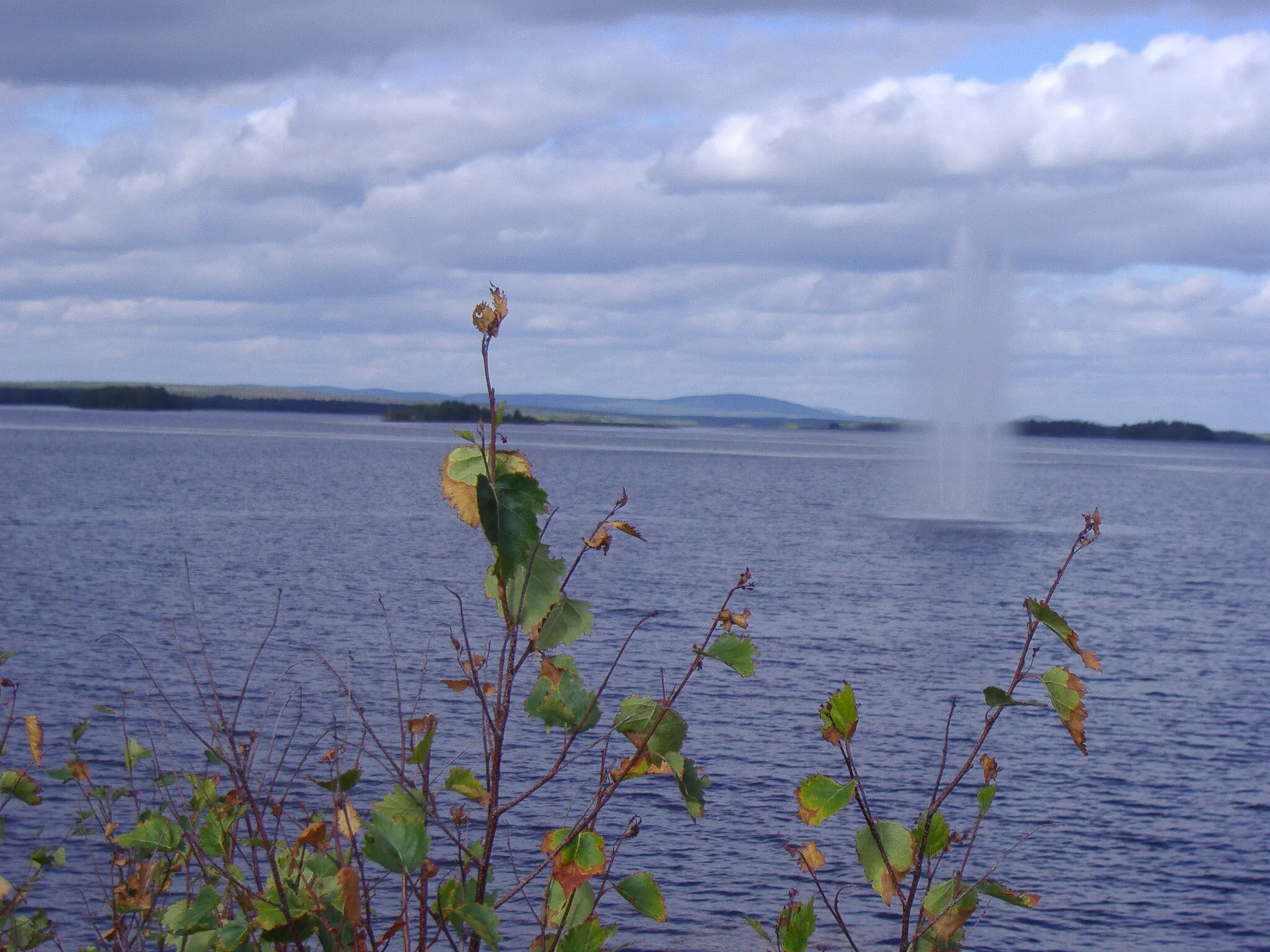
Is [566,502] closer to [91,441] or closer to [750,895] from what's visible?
[750,895]

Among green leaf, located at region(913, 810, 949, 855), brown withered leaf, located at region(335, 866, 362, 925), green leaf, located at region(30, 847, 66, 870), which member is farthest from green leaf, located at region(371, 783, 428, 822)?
green leaf, located at region(30, 847, 66, 870)

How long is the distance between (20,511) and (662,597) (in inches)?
1598

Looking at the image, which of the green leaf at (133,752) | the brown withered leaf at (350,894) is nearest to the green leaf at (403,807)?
the brown withered leaf at (350,894)

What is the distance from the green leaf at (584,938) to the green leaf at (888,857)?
1.89 ft

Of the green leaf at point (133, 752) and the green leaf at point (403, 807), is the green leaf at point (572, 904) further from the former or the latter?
the green leaf at point (133, 752)

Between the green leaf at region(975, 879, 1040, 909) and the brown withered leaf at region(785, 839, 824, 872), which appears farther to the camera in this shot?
the brown withered leaf at region(785, 839, 824, 872)

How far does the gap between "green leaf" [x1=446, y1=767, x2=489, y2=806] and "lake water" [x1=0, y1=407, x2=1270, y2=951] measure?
951mm

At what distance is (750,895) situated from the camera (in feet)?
52.6

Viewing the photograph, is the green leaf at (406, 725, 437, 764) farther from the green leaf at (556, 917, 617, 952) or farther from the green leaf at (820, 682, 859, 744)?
the green leaf at (820, 682, 859, 744)

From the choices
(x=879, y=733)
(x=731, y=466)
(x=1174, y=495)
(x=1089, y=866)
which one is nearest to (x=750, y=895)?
(x=1089, y=866)

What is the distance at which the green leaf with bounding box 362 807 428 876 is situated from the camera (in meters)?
2.36

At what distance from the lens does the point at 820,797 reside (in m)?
2.58

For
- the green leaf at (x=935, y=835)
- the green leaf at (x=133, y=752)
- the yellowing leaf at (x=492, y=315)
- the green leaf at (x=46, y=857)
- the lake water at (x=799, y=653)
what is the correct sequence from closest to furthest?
the yellowing leaf at (x=492, y=315), the green leaf at (x=935, y=835), the green leaf at (x=133, y=752), the green leaf at (x=46, y=857), the lake water at (x=799, y=653)

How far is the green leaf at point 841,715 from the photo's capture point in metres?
2.55
